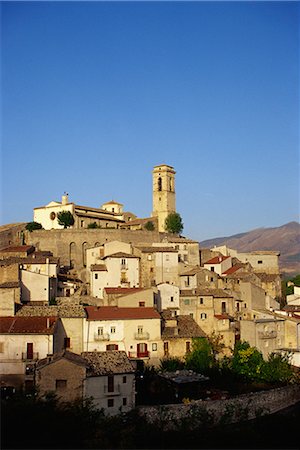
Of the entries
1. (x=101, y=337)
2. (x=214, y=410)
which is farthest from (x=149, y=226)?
(x=214, y=410)

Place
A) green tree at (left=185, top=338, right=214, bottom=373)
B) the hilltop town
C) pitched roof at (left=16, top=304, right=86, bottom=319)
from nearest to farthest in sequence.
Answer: the hilltop town, pitched roof at (left=16, top=304, right=86, bottom=319), green tree at (left=185, top=338, right=214, bottom=373)

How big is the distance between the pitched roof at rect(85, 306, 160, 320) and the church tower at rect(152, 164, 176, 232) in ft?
121

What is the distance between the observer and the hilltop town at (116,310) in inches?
1075

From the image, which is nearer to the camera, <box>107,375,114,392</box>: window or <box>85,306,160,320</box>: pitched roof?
<box>107,375,114,392</box>: window

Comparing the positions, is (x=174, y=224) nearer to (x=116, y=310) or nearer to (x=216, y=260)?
(x=216, y=260)

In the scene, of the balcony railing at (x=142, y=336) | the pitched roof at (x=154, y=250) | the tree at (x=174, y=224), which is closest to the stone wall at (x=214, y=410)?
the balcony railing at (x=142, y=336)

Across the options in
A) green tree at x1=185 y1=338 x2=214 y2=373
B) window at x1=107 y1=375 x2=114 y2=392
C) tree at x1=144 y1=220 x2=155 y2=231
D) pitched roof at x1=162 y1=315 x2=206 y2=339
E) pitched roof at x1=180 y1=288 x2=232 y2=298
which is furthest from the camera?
tree at x1=144 y1=220 x2=155 y2=231

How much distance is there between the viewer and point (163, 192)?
7575 cm

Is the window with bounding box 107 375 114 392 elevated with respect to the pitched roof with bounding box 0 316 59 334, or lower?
lower

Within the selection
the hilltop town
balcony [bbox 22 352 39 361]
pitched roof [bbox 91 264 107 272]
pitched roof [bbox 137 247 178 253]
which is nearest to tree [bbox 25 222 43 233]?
the hilltop town

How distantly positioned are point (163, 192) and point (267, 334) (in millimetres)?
39784

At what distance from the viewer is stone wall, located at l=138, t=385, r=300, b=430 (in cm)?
2684

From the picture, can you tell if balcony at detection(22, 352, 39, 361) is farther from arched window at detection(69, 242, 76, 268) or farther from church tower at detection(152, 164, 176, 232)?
church tower at detection(152, 164, 176, 232)

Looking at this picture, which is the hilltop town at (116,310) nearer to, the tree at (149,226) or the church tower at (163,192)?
the tree at (149,226)
